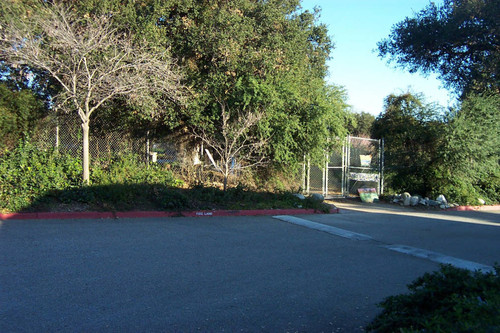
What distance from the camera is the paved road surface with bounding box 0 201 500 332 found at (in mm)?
4238

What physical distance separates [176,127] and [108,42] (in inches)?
161

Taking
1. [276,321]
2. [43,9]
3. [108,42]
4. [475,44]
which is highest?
[475,44]

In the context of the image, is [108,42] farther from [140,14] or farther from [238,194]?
[238,194]

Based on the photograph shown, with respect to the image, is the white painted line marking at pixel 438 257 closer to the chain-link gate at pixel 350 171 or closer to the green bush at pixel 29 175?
the chain-link gate at pixel 350 171

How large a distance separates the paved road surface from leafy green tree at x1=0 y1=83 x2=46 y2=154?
3.13m

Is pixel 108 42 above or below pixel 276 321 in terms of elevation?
above

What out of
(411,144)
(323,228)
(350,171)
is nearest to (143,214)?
(323,228)

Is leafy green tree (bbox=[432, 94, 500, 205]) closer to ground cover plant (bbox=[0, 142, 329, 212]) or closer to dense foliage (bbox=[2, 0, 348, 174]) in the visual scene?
dense foliage (bbox=[2, 0, 348, 174])

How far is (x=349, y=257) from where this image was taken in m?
7.29

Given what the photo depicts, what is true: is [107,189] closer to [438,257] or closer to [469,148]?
[438,257]

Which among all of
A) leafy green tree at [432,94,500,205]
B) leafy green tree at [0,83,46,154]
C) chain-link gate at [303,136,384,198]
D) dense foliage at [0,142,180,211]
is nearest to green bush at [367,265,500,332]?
dense foliage at [0,142,180,211]

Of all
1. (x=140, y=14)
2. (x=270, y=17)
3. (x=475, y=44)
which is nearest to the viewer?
(x=140, y=14)

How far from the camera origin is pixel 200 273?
5.85 meters

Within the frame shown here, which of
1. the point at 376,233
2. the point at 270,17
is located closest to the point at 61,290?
the point at 376,233
